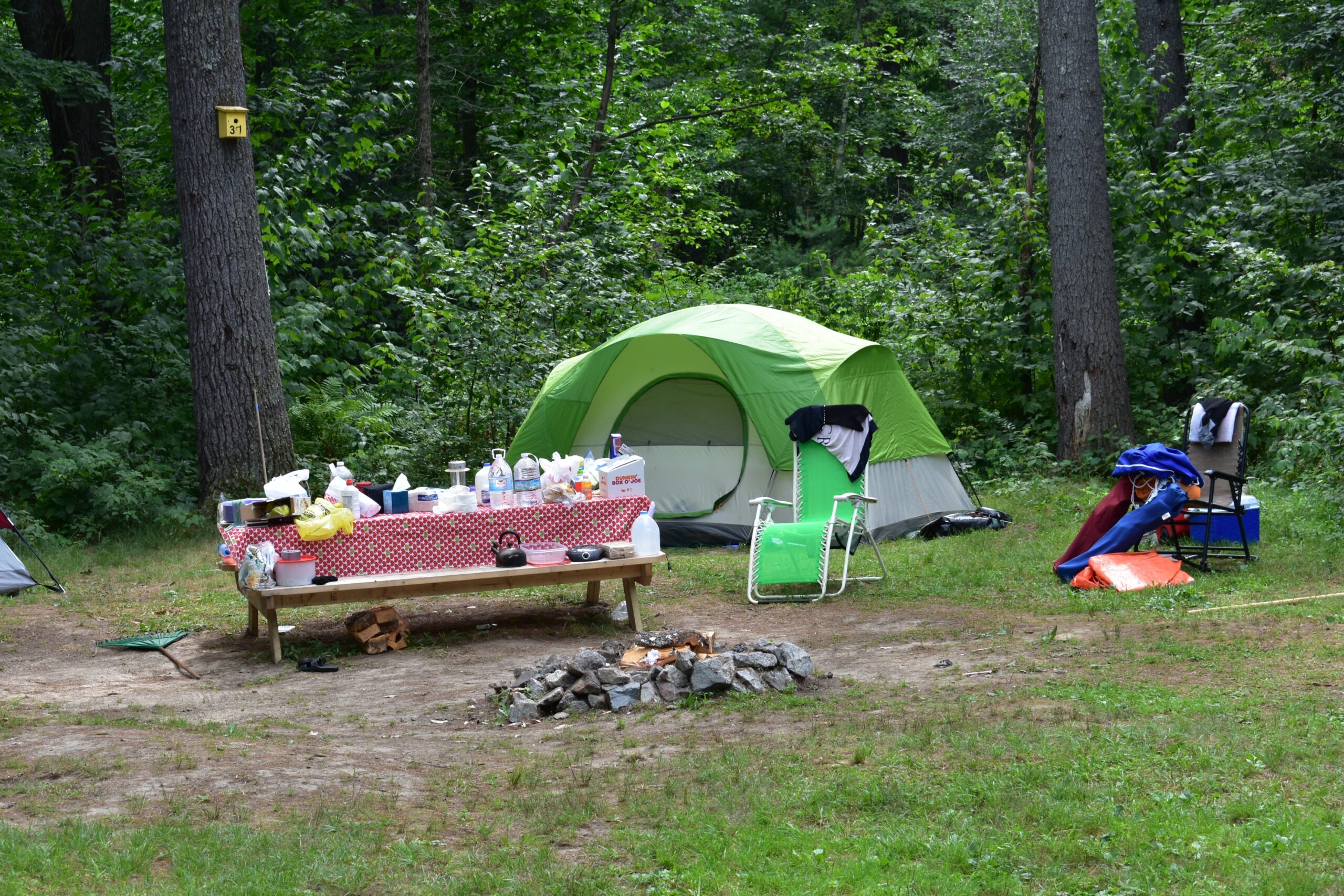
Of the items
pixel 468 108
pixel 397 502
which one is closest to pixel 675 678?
pixel 397 502

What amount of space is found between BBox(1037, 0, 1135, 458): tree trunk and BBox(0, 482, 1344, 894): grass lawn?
5506 mm

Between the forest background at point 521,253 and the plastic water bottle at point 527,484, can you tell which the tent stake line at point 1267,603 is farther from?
the plastic water bottle at point 527,484

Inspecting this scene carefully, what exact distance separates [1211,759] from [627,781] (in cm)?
192

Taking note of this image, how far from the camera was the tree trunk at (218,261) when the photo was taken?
31.5 ft

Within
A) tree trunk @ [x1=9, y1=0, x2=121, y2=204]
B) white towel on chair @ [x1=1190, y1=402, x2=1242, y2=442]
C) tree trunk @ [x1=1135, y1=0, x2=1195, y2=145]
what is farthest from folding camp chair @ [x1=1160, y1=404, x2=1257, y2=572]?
tree trunk @ [x1=9, y1=0, x2=121, y2=204]

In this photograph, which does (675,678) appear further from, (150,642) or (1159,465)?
(1159,465)

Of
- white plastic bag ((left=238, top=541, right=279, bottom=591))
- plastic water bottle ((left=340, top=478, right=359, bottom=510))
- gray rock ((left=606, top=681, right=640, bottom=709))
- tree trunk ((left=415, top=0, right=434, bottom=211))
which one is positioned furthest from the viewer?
tree trunk ((left=415, top=0, right=434, bottom=211))

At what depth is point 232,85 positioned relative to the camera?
9.73 m

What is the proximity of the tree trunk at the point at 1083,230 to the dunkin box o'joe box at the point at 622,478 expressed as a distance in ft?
19.4

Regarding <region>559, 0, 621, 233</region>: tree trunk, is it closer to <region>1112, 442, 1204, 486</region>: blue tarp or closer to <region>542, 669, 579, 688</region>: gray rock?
<region>1112, 442, 1204, 486</region>: blue tarp

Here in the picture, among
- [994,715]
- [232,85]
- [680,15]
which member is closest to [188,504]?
[232,85]

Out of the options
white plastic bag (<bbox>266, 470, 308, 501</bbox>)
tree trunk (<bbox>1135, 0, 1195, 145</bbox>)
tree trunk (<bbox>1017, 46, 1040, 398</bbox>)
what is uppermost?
tree trunk (<bbox>1135, 0, 1195, 145</bbox>)

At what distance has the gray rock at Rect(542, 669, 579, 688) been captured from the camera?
5.20 metres

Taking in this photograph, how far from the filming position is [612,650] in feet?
18.5
